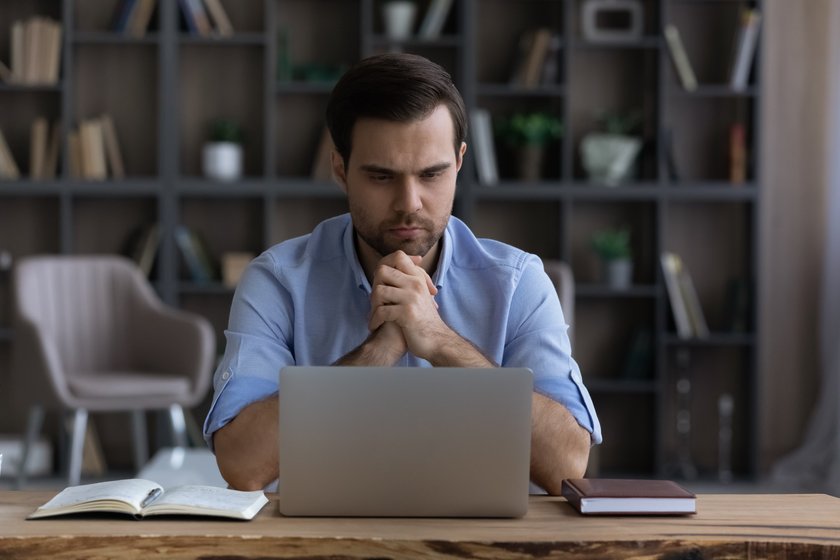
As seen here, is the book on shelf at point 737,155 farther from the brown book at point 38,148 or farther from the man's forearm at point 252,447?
the man's forearm at point 252,447

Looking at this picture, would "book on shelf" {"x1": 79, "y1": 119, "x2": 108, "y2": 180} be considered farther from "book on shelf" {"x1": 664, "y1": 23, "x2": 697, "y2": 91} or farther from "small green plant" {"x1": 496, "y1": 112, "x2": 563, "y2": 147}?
"book on shelf" {"x1": 664, "y1": 23, "x2": 697, "y2": 91}

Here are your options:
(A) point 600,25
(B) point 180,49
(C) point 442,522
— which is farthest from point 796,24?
(C) point 442,522

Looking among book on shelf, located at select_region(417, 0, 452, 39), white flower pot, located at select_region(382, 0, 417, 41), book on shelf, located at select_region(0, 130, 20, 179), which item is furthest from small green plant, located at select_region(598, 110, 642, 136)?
book on shelf, located at select_region(0, 130, 20, 179)

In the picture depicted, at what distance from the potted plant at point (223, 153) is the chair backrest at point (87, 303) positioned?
2.00 feet

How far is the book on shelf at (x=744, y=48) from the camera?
517 centimetres

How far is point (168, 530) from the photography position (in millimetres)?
1353

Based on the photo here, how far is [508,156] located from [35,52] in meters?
→ 2.15

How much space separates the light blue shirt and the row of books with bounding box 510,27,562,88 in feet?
11.0

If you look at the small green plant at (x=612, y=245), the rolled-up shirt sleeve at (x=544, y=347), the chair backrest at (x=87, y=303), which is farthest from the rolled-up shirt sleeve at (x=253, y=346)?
the small green plant at (x=612, y=245)

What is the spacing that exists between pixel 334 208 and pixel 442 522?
4192mm

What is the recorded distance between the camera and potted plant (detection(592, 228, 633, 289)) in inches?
206

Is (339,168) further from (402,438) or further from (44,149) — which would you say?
Result: (44,149)

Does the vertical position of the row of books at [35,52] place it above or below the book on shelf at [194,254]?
above

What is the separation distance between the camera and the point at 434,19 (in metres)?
5.25
